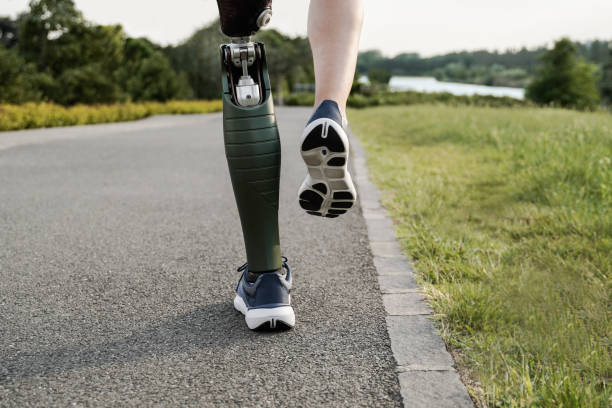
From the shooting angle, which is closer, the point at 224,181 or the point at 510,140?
the point at 224,181

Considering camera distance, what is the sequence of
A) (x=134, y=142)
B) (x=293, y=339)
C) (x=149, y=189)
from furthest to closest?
(x=134, y=142) → (x=149, y=189) → (x=293, y=339)

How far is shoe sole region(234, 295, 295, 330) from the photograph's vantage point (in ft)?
5.66

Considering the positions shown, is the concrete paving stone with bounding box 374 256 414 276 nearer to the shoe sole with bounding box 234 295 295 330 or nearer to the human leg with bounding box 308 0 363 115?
the shoe sole with bounding box 234 295 295 330

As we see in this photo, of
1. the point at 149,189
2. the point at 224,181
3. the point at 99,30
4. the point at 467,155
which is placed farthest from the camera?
the point at 99,30

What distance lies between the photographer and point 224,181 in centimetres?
507

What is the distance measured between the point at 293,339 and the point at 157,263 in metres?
1.06

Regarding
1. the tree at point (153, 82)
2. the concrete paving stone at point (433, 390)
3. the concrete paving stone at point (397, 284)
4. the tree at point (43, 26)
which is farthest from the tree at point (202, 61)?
the concrete paving stone at point (433, 390)

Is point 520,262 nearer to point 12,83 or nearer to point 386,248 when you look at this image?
point 386,248

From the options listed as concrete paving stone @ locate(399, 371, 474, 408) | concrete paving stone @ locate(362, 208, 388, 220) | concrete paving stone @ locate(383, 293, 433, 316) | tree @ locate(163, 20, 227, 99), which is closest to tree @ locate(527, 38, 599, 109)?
tree @ locate(163, 20, 227, 99)

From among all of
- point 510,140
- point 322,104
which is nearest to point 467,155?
point 510,140

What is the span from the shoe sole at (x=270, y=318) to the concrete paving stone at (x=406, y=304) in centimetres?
39

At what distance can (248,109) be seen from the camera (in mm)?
1657

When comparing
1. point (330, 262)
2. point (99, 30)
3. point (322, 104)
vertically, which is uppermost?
point (99, 30)

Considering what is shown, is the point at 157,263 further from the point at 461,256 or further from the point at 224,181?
the point at 224,181
